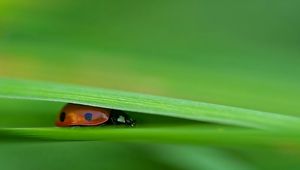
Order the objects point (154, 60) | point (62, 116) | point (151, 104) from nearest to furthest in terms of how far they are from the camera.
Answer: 1. point (151, 104)
2. point (62, 116)
3. point (154, 60)

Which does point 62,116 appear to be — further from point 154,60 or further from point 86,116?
point 154,60

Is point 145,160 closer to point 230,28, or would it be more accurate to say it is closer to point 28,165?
point 28,165

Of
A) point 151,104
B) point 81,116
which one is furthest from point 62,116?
point 151,104

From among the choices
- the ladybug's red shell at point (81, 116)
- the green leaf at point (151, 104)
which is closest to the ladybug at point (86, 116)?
the ladybug's red shell at point (81, 116)

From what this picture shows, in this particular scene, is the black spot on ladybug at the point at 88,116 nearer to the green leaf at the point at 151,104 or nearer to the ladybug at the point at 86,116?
the ladybug at the point at 86,116

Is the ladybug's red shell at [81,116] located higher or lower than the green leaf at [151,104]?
lower

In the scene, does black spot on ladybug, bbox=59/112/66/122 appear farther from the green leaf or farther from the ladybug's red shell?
the green leaf

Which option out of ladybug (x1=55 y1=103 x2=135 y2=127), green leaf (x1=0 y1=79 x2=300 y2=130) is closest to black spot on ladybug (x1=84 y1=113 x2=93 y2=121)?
ladybug (x1=55 y1=103 x2=135 y2=127)

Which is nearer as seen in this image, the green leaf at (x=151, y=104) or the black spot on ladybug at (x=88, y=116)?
the green leaf at (x=151, y=104)
